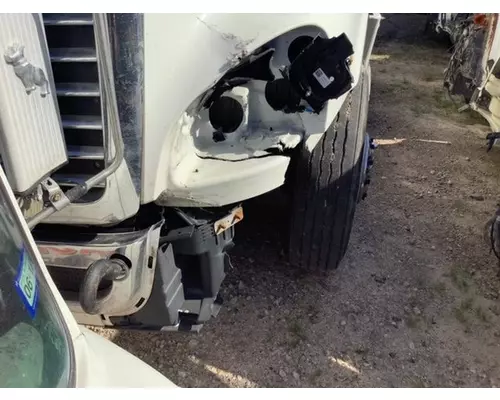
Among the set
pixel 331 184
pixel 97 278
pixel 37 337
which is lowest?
pixel 331 184

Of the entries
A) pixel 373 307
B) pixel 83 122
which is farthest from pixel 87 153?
pixel 373 307

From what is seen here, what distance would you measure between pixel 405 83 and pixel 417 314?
14.1ft

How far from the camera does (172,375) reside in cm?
241

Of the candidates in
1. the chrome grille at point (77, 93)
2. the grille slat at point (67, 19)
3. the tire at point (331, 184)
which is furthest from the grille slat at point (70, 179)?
the tire at point (331, 184)

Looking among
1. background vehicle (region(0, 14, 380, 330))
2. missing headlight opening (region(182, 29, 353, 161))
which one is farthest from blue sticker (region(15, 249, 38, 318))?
missing headlight opening (region(182, 29, 353, 161))

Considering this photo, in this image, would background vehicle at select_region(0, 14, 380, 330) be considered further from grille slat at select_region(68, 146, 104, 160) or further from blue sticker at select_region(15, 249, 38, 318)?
blue sticker at select_region(15, 249, 38, 318)

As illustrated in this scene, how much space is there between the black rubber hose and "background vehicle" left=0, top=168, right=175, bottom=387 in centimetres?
35

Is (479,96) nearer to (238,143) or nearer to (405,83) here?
(405,83)

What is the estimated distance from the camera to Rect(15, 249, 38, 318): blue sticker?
1151 millimetres

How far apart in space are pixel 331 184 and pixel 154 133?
1047 millimetres

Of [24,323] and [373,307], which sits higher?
[24,323]

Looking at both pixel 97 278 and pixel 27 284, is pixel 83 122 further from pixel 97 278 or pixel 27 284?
pixel 27 284

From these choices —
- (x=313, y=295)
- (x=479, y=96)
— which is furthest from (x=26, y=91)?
(x=479, y=96)

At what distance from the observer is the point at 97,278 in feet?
5.48
